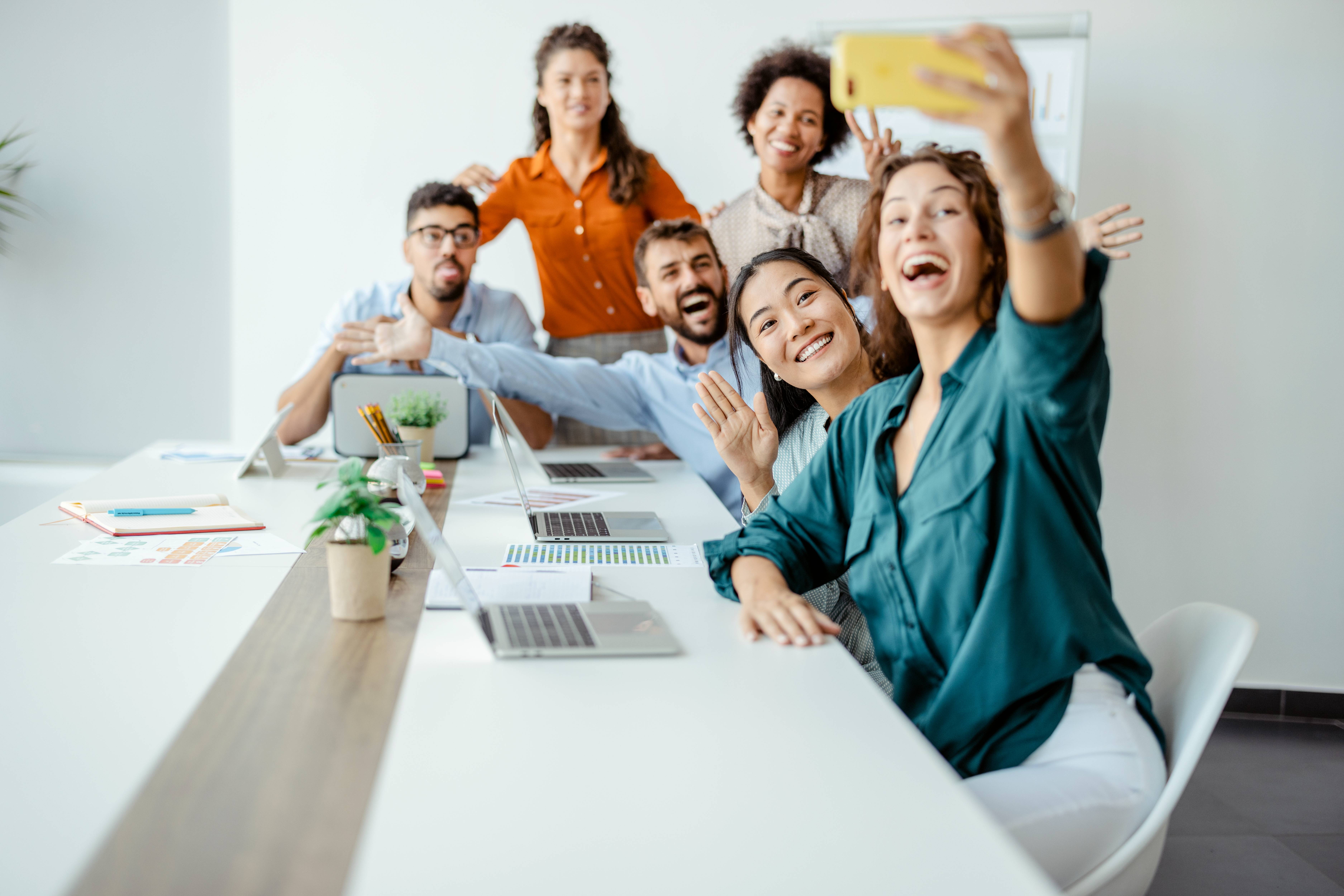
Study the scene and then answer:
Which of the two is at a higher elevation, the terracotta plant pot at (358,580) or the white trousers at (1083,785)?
the terracotta plant pot at (358,580)

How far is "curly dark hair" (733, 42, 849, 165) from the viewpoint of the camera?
124 inches

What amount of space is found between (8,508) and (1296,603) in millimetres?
5079

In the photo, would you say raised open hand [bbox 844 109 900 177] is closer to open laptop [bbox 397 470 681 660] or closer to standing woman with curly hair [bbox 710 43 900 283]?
standing woman with curly hair [bbox 710 43 900 283]

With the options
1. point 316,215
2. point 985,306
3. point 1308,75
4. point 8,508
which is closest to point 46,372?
point 8,508

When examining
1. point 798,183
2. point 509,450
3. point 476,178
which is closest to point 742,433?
point 509,450

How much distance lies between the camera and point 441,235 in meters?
3.19

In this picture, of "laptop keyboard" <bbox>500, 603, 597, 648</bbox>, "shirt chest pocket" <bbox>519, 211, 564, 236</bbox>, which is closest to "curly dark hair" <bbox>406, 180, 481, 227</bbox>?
"shirt chest pocket" <bbox>519, 211, 564, 236</bbox>

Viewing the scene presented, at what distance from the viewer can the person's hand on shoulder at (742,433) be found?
1.92m

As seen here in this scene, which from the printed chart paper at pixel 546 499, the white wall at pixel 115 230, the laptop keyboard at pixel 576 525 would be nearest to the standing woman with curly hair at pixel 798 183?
the printed chart paper at pixel 546 499

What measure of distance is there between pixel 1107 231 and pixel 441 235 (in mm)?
2059

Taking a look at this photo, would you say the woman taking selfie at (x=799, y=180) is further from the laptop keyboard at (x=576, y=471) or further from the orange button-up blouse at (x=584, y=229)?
the laptop keyboard at (x=576, y=471)

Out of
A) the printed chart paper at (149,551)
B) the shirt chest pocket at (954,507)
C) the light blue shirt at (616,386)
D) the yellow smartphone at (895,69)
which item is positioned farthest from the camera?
the light blue shirt at (616,386)

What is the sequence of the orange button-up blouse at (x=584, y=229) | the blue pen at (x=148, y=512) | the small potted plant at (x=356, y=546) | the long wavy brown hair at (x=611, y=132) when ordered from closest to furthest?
the small potted plant at (x=356, y=546) → the blue pen at (x=148, y=512) → the long wavy brown hair at (x=611, y=132) → the orange button-up blouse at (x=584, y=229)

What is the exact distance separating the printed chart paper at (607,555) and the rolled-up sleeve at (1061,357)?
→ 755mm
